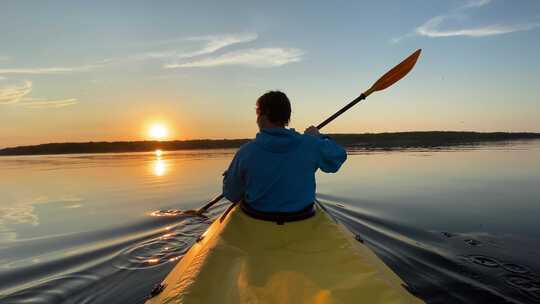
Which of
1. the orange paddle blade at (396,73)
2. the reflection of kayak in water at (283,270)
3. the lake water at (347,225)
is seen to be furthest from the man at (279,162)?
the orange paddle blade at (396,73)

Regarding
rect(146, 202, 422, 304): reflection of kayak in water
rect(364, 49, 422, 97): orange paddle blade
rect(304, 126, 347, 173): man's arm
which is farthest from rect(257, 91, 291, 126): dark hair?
rect(364, 49, 422, 97): orange paddle blade

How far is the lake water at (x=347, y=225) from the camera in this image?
4.88m

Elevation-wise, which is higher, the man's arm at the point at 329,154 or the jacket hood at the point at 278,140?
the jacket hood at the point at 278,140

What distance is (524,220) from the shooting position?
811cm

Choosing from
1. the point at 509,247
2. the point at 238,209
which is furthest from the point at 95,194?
the point at 509,247

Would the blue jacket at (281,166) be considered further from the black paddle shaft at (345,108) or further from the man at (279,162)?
the black paddle shaft at (345,108)

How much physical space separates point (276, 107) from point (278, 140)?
0.50 metres

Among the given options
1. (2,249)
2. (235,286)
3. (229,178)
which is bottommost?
(2,249)

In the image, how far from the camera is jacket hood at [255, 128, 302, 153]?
3750 mm

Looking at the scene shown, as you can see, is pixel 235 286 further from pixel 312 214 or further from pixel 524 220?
pixel 524 220

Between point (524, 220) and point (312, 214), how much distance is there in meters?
6.67

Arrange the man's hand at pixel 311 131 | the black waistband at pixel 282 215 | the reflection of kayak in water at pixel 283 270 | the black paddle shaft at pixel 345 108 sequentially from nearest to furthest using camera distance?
1. the reflection of kayak in water at pixel 283 270
2. the black waistband at pixel 282 215
3. the man's hand at pixel 311 131
4. the black paddle shaft at pixel 345 108

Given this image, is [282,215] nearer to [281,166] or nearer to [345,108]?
[281,166]

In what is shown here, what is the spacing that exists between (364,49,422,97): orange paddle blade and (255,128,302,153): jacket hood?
423 centimetres
